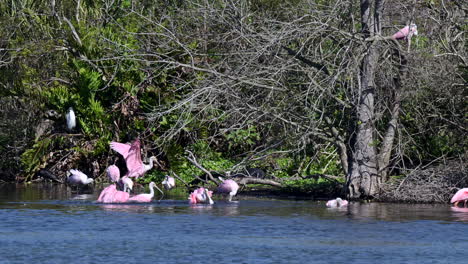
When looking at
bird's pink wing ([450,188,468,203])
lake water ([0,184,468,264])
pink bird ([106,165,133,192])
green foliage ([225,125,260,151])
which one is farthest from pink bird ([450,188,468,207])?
pink bird ([106,165,133,192])

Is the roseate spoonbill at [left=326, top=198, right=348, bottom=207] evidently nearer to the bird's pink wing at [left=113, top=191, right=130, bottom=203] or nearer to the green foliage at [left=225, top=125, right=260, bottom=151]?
the bird's pink wing at [left=113, top=191, right=130, bottom=203]

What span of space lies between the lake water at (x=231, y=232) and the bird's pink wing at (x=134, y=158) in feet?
7.82

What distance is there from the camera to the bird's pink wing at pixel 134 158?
19.5 metres

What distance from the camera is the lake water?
36.9 ft

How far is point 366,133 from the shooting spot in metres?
17.0

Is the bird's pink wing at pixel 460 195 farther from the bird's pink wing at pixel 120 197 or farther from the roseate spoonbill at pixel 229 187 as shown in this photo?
the bird's pink wing at pixel 120 197

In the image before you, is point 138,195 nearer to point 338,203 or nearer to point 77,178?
point 77,178

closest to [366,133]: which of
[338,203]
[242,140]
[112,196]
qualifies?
[338,203]

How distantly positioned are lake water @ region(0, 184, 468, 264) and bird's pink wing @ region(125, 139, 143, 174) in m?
2.38

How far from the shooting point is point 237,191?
18.8 metres

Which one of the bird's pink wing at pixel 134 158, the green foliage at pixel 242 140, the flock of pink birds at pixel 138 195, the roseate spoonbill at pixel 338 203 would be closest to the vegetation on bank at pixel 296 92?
the green foliage at pixel 242 140

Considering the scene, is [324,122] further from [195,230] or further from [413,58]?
[195,230]

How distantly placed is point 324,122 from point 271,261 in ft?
23.7

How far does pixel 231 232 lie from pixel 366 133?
15.4 ft
